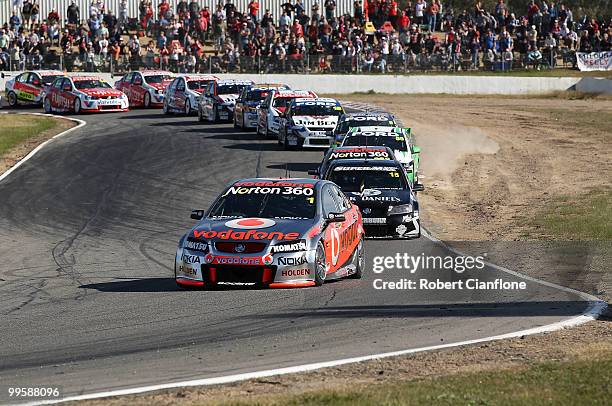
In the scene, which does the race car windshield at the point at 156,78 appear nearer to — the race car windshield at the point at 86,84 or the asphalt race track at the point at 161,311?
the race car windshield at the point at 86,84

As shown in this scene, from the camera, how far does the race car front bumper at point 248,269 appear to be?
41.3ft

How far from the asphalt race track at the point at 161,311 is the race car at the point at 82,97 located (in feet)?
63.6

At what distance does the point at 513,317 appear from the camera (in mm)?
10812

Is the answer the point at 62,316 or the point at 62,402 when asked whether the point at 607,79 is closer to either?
the point at 62,316

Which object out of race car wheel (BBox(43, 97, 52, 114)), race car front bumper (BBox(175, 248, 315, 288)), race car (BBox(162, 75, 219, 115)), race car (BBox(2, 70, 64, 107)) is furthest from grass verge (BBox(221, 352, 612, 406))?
race car (BBox(2, 70, 64, 107))

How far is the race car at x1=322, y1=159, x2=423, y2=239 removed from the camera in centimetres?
1822

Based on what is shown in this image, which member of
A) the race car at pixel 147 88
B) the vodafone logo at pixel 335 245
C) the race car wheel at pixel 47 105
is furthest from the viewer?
the race car at pixel 147 88

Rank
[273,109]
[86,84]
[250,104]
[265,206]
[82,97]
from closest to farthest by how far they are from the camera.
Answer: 1. [265,206]
2. [273,109]
3. [250,104]
4. [82,97]
5. [86,84]

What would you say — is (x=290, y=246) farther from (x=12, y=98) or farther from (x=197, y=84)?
(x=12, y=98)

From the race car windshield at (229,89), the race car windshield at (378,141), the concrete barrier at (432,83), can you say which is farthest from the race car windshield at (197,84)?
the race car windshield at (378,141)

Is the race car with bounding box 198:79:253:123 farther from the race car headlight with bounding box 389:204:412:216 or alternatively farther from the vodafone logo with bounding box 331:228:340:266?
the vodafone logo with bounding box 331:228:340:266

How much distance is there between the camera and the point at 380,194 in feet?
61.0

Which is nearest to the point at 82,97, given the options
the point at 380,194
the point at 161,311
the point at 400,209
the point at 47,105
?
the point at 47,105

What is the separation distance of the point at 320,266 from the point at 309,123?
709 inches
